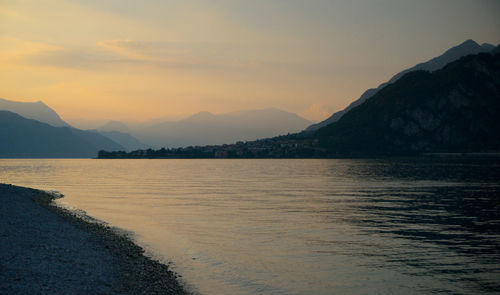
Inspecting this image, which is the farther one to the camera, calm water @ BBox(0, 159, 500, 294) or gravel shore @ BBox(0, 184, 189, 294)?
calm water @ BBox(0, 159, 500, 294)

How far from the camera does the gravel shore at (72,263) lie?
52.6 ft

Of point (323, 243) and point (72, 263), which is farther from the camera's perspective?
point (323, 243)

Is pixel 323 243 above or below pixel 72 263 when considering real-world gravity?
below

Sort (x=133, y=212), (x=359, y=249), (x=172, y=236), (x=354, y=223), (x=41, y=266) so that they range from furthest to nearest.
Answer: (x=133, y=212), (x=354, y=223), (x=172, y=236), (x=359, y=249), (x=41, y=266)

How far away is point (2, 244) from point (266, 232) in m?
18.7

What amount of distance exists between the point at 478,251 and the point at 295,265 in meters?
12.3

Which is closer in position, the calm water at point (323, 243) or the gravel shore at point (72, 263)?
the gravel shore at point (72, 263)

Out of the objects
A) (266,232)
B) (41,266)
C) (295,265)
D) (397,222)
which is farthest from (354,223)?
(41,266)

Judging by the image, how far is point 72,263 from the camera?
19.9m

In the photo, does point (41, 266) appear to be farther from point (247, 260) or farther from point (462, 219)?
point (462, 219)

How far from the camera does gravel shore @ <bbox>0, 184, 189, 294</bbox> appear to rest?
16031mm

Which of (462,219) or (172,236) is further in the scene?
(462,219)

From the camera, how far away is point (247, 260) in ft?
78.9

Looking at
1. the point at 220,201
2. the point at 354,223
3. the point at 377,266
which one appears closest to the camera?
the point at 377,266
